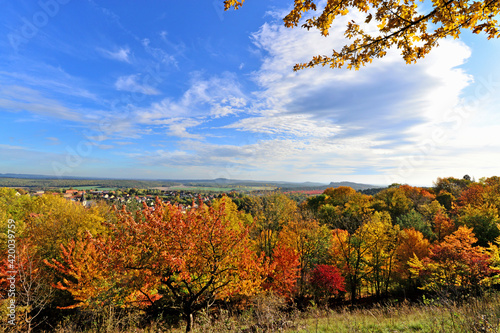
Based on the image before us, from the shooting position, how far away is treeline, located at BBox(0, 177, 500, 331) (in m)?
11.5

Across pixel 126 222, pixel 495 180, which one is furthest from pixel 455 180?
pixel 126 222

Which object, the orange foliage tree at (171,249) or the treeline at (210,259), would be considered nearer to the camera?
the orange foliage tree at (171,249)

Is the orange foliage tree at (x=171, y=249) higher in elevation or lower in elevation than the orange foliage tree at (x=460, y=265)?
higher

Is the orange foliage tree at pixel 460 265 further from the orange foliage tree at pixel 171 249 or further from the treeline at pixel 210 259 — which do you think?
the orange foliage tree at pixel 171 249

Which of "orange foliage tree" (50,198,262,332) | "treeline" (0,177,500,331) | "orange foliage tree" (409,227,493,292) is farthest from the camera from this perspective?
"orange foliage tree" (409,227,493,292)

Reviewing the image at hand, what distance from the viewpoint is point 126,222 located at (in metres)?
10.9

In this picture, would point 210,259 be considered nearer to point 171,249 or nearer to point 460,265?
point 171,249

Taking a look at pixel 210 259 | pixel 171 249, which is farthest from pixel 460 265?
pixel 171 249

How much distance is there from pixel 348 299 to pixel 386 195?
39.8 m

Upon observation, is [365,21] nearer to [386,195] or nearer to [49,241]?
[49,241]

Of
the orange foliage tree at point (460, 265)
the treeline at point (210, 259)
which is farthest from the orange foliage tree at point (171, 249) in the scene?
the orange foliage tree at point (460, 265)

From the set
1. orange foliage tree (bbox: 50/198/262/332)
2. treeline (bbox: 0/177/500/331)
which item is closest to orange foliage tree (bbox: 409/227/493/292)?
treeline (bbox: 0/177/500/331)

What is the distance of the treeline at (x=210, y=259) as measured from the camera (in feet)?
37.8

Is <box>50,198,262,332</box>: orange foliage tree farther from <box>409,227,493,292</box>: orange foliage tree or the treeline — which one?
<box>409,227,493,292</box>: orange foliage tree
